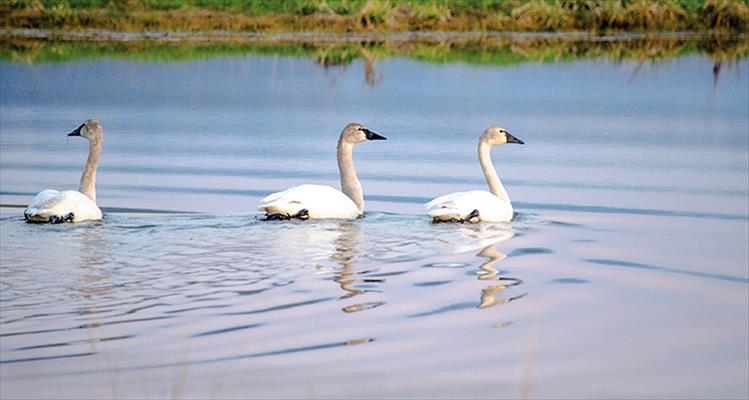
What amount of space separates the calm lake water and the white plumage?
0.12m

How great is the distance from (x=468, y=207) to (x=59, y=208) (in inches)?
119

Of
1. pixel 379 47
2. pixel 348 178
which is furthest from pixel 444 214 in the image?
pixel 379 47

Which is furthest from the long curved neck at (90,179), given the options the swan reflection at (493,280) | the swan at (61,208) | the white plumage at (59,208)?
the swan reflection at (493,280)

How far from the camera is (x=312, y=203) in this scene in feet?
39.3

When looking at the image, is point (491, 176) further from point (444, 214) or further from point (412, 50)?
point (412, 50)

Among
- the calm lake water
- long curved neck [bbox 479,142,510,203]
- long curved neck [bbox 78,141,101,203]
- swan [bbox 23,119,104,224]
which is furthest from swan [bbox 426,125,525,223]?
long curved neck [bbox 78,141,101,203]

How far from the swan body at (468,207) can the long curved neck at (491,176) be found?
43 cm

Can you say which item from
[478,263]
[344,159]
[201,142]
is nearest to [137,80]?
[201,142]

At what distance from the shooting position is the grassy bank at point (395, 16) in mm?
32594

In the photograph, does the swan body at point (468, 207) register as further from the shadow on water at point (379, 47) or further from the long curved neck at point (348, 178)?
the shadow on water at point (379, 47)

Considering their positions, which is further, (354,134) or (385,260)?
(354,134)

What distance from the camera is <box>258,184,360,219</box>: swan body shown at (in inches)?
465

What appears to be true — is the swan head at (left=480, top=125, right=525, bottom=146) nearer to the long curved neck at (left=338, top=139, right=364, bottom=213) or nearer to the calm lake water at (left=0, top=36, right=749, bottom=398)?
the calm lake water at (left=0, top=36, right=749, bottom=398)

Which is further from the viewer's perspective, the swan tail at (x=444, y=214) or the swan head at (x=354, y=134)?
the swan head at (x=354, y=134)
